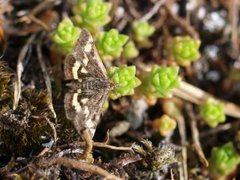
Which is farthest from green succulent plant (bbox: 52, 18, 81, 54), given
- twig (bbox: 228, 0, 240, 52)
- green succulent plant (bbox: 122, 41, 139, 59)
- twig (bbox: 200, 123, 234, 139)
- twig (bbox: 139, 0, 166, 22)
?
twig (bbox: 228, 0, 240, 52)

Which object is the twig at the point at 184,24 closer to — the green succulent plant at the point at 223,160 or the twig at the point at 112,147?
the green succulent plant at the point at 223,160

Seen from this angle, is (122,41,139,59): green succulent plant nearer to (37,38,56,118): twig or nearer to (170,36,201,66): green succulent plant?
(170,36,201,66): green succulent plant

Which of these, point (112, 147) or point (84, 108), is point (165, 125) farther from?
point (84, 108)

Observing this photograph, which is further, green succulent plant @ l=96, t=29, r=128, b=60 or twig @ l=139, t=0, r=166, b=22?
twig @ l=139, t=0, r=166, b=22

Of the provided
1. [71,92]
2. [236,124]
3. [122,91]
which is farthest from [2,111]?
[236,124]

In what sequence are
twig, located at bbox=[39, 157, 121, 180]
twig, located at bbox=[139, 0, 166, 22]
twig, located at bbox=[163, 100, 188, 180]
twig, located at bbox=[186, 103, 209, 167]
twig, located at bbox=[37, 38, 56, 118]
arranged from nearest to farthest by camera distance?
twig, located at bbox=[39, 157, 121, 180], twig, located at bbox=[37, 38, 56, 118], twig, located at bbox=[186, 103, 209, 167], twig, located at bbox=[163, 100, 188, 180], twig, located at bbox=[139, 0, 166, 22]

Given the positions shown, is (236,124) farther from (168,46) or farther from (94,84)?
(94,84)

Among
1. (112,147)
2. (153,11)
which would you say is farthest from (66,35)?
(153,11)
